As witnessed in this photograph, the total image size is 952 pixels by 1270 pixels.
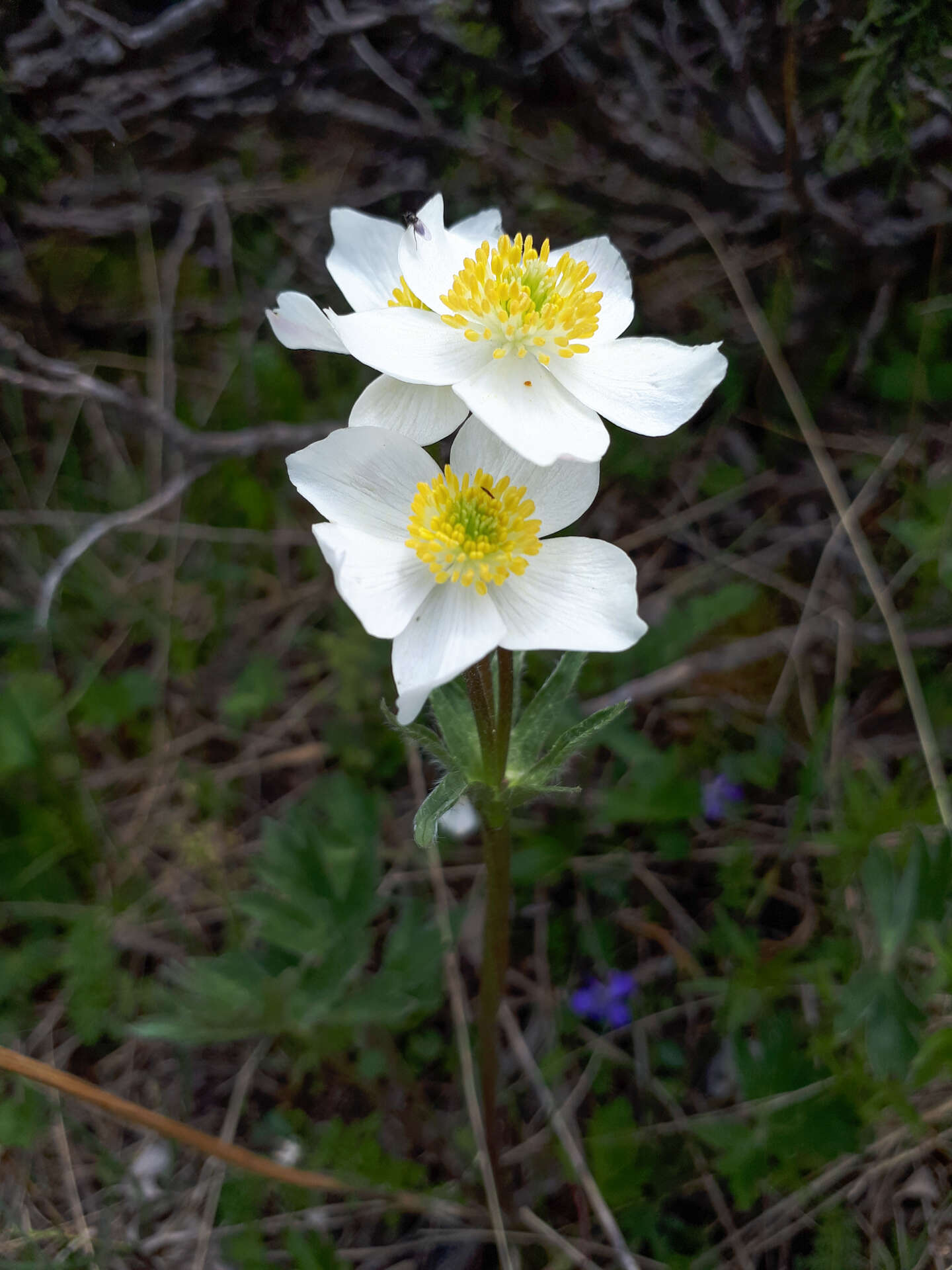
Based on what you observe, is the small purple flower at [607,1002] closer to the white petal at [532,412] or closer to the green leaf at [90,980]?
the green leaf at [90,980]

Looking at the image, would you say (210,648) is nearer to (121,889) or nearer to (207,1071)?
(121,889)

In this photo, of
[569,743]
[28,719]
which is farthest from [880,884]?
[28,719]

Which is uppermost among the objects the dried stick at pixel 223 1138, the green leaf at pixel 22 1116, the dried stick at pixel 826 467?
the dried stick at pixel 826 467

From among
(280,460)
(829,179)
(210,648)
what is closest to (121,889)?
(210,648)

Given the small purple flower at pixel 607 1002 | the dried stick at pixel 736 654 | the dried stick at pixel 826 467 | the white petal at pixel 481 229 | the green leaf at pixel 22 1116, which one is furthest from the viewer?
the dried stick at pixel 736 654

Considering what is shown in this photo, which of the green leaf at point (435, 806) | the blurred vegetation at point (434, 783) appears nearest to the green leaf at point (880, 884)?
the blurred vegetation at point (434, 783)

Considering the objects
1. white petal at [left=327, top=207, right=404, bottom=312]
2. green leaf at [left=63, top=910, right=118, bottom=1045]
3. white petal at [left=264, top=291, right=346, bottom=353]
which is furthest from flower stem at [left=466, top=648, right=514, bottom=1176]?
green leaf at [left=63, top=910, right=118, bottom=1045]

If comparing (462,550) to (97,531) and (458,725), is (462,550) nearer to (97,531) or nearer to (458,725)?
(458,725)
